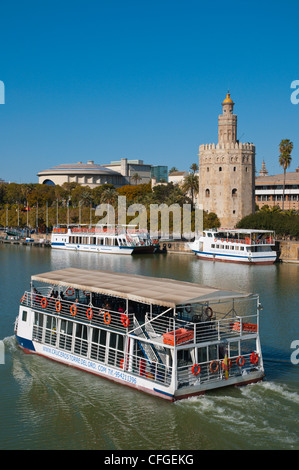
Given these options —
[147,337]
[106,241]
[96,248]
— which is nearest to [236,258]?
[106,241]

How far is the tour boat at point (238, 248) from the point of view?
75188 millimetres

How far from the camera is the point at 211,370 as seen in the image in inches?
864

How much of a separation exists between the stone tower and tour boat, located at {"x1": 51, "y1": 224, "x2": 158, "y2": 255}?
17.7 m

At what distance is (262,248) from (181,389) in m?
57.3

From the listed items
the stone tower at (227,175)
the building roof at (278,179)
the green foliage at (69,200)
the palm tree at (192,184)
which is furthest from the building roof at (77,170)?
the stone tower at (227,175)

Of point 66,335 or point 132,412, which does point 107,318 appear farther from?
point 132,412

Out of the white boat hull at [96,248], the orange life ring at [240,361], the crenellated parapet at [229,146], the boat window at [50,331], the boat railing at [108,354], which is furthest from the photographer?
the crenellated parapet at [229,146]

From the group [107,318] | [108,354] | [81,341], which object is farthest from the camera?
[81,341]

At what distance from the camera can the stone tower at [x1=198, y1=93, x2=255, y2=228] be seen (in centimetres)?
10412

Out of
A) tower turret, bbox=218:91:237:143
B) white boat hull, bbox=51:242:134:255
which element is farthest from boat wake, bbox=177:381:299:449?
tower turret, bbox=218:91:237:143

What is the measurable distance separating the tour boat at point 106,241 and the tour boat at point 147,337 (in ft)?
193

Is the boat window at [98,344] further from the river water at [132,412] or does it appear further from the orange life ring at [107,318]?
the river water at [132,412]

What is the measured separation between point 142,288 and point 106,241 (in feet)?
220

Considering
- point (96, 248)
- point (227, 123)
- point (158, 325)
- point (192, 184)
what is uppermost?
point (227, 123)
